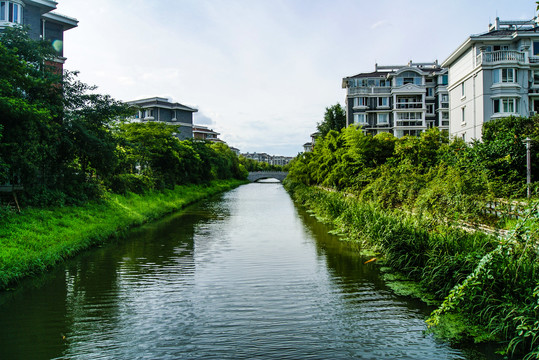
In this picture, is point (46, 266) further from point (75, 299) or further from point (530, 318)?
point (530, 318)

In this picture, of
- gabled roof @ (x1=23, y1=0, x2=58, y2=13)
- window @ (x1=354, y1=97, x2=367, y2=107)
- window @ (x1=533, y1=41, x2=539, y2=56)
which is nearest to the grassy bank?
gabled roof @ (x1=23, y1=0, x2=58, y2=13)

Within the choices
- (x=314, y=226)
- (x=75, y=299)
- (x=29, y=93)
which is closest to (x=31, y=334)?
(x=75, y=299)

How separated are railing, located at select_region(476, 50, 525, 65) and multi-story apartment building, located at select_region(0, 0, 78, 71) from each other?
27123 millimetres

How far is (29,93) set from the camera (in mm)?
16234

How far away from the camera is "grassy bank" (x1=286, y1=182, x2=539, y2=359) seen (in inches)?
220

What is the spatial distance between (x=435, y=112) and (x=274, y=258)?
45733mm

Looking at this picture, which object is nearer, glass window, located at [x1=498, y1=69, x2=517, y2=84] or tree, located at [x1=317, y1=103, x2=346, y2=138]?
glass window, located at [x1=498, y1=69, x2=517, y2=84]

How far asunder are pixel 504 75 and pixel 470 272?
2653 cm

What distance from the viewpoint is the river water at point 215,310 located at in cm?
637

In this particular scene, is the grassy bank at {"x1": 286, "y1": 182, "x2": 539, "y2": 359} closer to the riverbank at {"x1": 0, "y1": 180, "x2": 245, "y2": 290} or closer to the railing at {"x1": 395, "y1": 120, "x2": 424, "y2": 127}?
the riverbank at {"x1": 0, "y1": 180, "x2": 245, "y2": 290}

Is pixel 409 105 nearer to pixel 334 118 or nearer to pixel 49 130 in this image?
pixel 334 118

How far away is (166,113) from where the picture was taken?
62.5 metres

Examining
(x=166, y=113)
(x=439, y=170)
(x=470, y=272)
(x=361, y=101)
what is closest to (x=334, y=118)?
(x=361, y=101)

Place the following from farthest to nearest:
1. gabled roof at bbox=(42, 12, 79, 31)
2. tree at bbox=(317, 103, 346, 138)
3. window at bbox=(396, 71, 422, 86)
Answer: tree at bbox=(317, 103, 346, 138) → window at bbox=(396, 71, 422, 86) → gabled roof at bbox=(42, 12, 79, 31)
